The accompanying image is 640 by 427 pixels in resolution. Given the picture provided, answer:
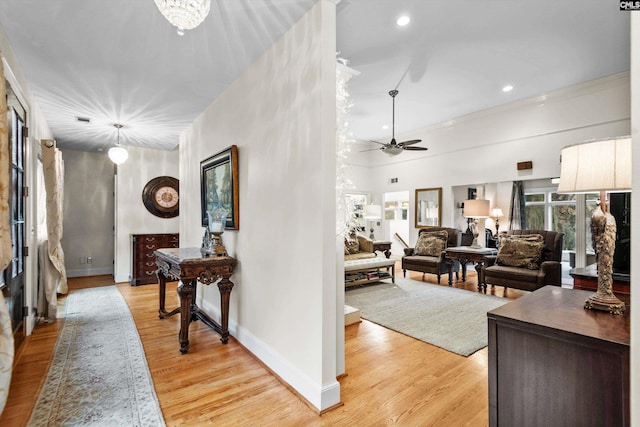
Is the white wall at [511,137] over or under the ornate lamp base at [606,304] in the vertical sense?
over

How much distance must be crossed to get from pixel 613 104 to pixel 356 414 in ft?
18.9

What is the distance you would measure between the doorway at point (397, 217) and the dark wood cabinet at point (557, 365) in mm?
6740

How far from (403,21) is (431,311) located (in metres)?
3.34

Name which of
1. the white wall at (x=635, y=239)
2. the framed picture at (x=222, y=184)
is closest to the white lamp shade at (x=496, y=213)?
the framed picture at (x=222, y=184)

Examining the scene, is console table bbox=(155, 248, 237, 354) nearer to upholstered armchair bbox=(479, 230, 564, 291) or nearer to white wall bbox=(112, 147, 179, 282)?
white wall bbox=(112, 147, 179, 282)

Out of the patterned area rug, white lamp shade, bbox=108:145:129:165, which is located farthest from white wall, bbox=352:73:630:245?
the patterned area rug

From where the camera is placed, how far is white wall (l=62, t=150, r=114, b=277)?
20.9 feet

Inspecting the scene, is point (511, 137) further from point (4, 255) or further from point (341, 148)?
point (4, 255)

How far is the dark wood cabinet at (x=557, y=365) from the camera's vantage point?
3.71 feet

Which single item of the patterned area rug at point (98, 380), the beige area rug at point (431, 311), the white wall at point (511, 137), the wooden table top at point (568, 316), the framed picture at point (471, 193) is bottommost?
the beige area rug at point (431, 311)

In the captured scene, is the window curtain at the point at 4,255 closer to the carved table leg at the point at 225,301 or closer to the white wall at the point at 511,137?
the carved table leg at the point at 225,301

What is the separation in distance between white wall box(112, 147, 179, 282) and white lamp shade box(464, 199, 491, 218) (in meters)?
6.03

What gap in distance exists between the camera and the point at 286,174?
2.40 m

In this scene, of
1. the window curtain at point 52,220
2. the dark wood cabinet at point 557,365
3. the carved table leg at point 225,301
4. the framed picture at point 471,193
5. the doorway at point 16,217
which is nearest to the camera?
the dark wood cabinet at point 557,365
